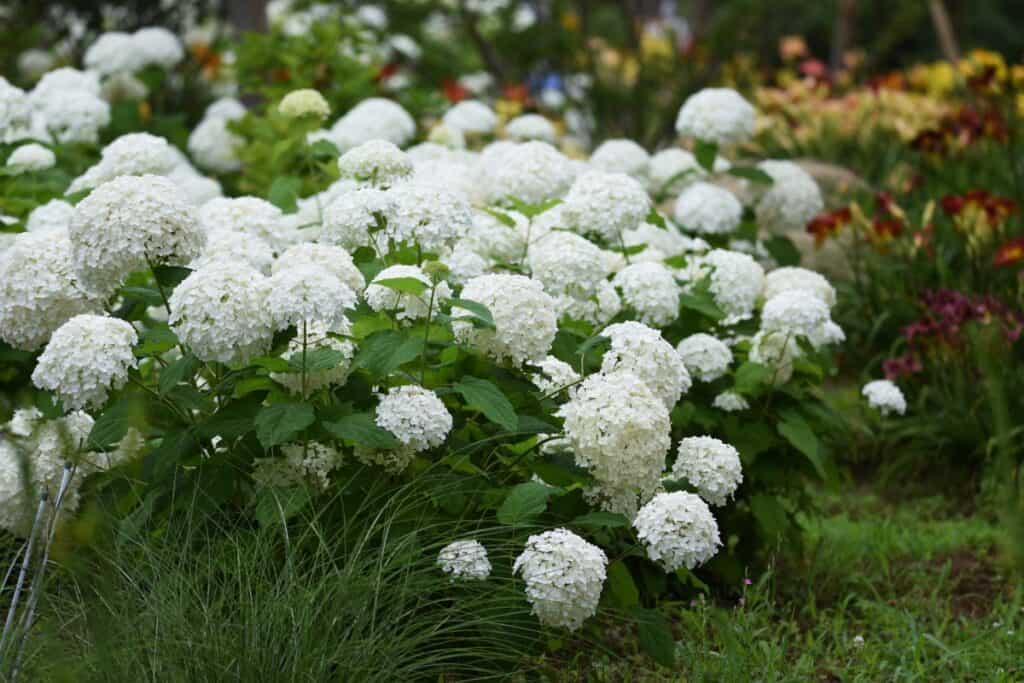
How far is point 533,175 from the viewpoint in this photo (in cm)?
380

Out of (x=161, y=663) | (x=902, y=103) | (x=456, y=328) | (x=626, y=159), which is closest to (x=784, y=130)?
(x=902, y=103)

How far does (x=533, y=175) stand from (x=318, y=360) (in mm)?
1347

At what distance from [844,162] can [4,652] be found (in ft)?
26.2

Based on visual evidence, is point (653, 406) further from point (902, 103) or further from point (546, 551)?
point (902, 103)

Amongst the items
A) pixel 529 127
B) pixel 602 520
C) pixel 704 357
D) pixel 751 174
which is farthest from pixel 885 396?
pixel 529 127

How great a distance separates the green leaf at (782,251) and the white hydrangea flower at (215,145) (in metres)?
2.56

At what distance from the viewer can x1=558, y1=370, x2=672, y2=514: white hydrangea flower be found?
2623 millimetres

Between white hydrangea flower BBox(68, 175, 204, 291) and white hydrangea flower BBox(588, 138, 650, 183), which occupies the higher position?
white hydrangea flower BBox(68, 175, 204, 291)

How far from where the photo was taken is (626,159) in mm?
5012

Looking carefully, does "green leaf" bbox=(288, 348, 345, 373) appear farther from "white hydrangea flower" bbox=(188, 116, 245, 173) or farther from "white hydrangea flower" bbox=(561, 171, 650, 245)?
"white hydrangea flower" bbox=(188, 116, 245, 173)

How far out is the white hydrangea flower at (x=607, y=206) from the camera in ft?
11.4

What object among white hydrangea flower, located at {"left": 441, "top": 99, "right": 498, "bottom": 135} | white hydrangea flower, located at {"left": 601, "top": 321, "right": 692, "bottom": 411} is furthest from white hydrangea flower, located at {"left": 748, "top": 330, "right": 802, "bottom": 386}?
white hydrangea flower, located at {"left": 441, "top": 99, "right": 498, "bottom": 135}

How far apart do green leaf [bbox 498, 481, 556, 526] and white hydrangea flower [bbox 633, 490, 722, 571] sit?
0.20 metres

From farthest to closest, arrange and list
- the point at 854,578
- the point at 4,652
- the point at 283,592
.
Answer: the point at 854,578 < the point at 283,592 < the point at 4,652
